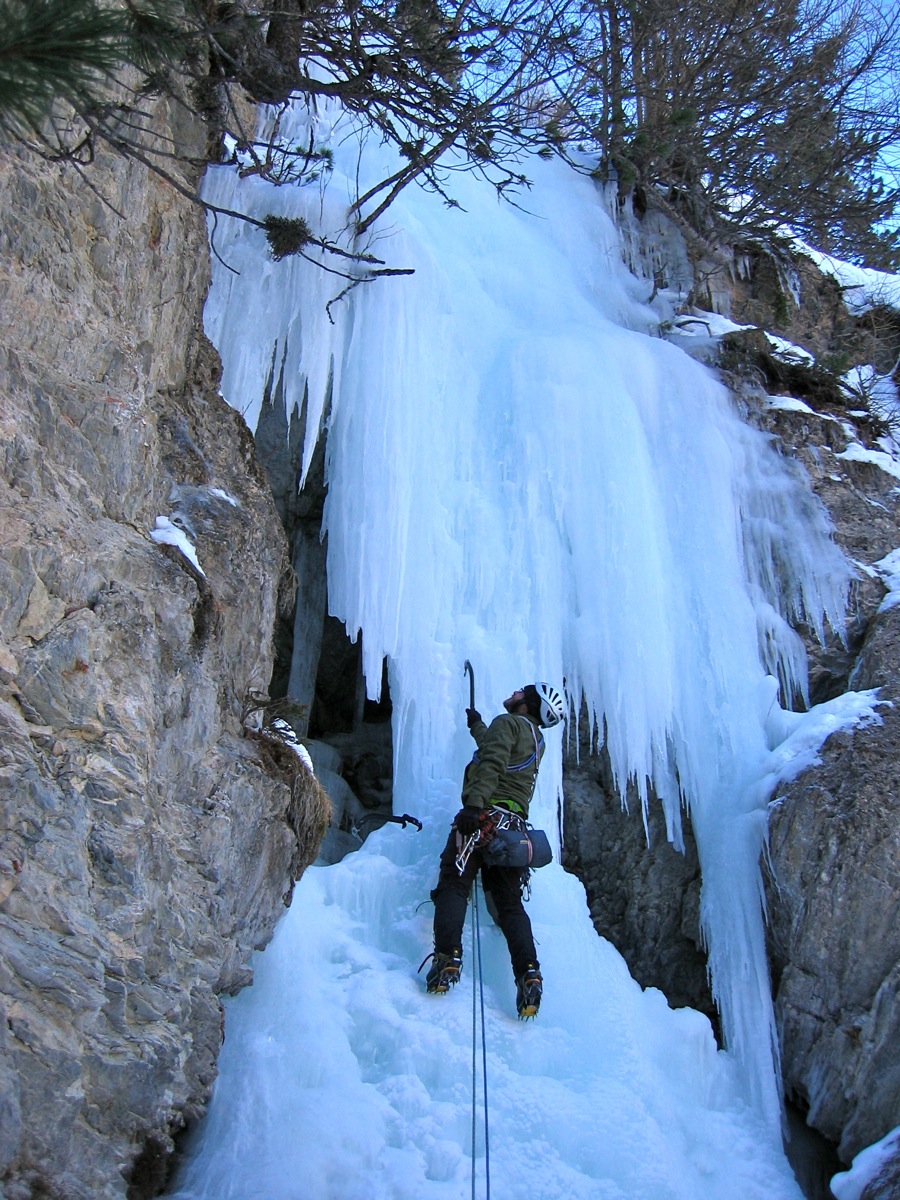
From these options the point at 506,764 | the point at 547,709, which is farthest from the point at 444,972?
the point at 547,709

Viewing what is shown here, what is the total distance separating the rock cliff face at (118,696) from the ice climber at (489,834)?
718 mm

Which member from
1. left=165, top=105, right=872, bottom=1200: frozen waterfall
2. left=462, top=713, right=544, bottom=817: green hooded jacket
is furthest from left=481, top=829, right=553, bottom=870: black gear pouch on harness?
left=165, top=105, right=872, bottom=1200: frozen waterfall

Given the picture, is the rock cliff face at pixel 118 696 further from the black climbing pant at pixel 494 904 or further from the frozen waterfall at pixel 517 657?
the black climbing pant at pixel 494 904

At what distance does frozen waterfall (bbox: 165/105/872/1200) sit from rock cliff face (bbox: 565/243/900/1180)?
0.65 feet

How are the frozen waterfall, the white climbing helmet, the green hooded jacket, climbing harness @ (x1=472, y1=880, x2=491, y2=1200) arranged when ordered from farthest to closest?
the white climbing helmet
the green hooded jacket
the frozen waterfall
climbing harness @ (x1=472, y1=880, x2=491, y2=1200)

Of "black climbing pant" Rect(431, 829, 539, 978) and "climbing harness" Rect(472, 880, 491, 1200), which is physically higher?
"black climbing pant" Rect(431, 829, 539, 978)

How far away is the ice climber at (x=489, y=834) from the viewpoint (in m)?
Answer: 4.31

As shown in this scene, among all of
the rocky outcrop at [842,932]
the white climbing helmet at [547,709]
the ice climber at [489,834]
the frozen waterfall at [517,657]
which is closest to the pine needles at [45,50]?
the frozen waterfall at [517,657]

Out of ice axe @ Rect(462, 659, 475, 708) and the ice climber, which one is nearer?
the ice climber

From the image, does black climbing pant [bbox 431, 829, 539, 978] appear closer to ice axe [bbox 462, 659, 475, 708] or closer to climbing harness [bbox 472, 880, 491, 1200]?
climbing harness [bbox 472, 880, 491, 1200]

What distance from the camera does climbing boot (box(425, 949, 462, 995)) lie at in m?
4.25

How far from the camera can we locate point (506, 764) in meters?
4.79

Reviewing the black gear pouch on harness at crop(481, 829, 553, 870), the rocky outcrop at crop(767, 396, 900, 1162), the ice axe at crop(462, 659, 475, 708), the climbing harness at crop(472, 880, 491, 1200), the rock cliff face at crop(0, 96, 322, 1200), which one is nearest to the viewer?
the rock cliff face at crop(0, 96, 322, 1200)

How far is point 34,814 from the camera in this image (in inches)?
119
